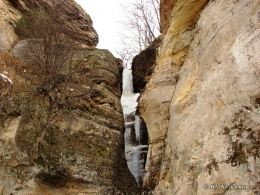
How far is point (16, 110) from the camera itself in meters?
6.27

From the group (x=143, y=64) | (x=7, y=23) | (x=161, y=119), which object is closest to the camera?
(x=161, y=119)

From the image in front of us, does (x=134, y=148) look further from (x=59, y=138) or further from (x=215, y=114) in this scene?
(x=215, y=114)

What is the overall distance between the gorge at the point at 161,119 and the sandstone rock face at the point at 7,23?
8.00ft

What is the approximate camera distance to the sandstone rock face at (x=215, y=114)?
3.57 meters

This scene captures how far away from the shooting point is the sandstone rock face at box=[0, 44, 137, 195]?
5.74 m

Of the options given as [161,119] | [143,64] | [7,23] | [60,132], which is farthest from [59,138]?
[143,64]

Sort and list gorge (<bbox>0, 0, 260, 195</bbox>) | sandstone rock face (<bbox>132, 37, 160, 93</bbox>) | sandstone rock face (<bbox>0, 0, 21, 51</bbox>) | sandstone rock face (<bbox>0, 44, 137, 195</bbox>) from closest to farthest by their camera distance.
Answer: gorge (<bbox>0, 0, 260, 195</bbox>) → sandstone rock face (<bbox>0, 44, 137, 195</bbox>) → sandstone rock face (<bbox>0, 0, 21, 51</bbox>) → sandstone rock face (<bbox>132, 37, 160, 93</bbox>)

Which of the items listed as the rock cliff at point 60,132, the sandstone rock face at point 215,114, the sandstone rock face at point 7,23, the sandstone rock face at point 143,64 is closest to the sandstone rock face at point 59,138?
the rock cliff at point 60,132

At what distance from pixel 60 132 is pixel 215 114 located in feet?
13.5

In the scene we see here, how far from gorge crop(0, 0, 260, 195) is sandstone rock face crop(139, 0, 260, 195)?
18 millimetres

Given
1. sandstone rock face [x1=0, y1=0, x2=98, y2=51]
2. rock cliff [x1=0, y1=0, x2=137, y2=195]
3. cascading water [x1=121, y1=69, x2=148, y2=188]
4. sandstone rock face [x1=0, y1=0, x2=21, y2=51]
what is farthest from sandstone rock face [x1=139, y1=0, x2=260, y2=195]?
sandstone rock face [x1=0, y1=0, x2=21, y2=51]

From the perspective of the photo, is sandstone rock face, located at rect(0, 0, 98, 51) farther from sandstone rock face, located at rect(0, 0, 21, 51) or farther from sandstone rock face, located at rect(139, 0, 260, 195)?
sandstone rock face, located at rect(139, 0, 260, 195)

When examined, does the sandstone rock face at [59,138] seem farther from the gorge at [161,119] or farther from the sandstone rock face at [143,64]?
the sandstone rock face at [143,64]

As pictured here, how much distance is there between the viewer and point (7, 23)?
12.8 m
